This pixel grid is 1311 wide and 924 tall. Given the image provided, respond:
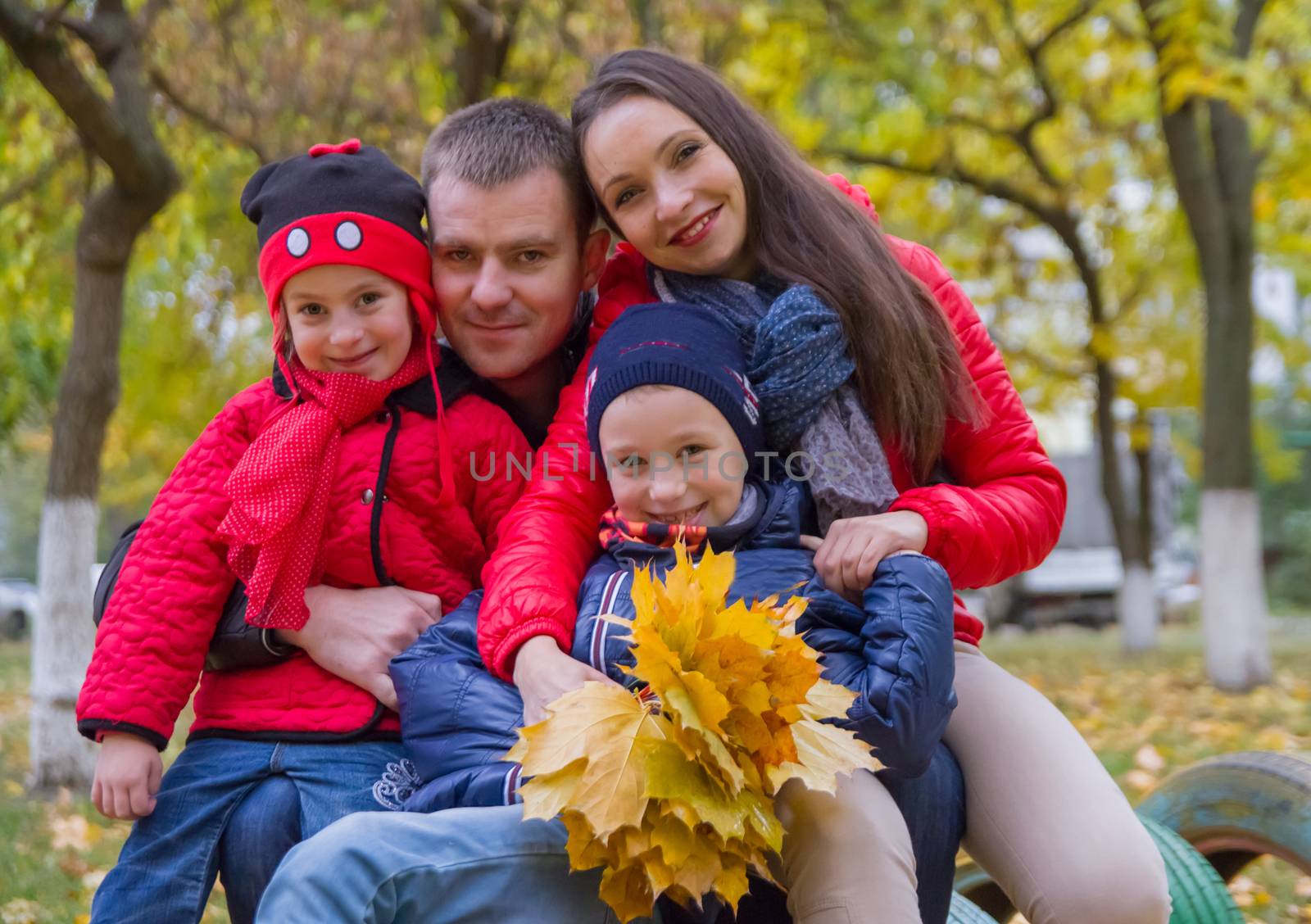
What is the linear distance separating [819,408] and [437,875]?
3.68 ft

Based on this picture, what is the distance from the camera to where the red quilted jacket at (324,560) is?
231cm

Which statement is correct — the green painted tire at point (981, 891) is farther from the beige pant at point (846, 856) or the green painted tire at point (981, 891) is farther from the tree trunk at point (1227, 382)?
the tree trunk at point (1227, 382)

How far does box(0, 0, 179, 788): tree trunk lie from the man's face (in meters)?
4.06

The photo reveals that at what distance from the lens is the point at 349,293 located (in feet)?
8.17

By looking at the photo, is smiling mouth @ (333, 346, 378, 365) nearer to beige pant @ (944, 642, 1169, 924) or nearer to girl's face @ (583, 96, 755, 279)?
girl's face @ (583, 96, 755, 279)

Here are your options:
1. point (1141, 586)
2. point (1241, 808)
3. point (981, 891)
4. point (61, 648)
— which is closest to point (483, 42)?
point (61, 648)

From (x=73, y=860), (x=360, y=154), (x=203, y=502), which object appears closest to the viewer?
(x=203, y=502)

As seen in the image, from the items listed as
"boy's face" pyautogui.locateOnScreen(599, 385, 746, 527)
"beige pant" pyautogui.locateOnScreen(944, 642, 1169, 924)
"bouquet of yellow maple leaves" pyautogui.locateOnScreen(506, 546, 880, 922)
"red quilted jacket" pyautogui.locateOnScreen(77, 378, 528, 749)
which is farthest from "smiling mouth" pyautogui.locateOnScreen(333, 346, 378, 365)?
"beige pant" pyautogui.locateOnScreen(944, 642, 1169, 924)

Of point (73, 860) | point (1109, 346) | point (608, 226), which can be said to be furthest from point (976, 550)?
point (1109, 346)

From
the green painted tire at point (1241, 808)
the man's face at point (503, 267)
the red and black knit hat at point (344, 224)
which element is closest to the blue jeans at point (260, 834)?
the red and black knit hat at point (344, 224)

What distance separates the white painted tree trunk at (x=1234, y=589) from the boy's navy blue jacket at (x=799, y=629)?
787cm

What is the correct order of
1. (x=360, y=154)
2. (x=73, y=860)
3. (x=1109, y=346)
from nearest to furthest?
(x=360, y=154) → (x=73, y=860) → (x=1109, y=346)

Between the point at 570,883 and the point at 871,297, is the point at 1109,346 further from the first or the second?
the point at 570,883

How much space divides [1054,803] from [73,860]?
4.34 m
